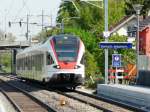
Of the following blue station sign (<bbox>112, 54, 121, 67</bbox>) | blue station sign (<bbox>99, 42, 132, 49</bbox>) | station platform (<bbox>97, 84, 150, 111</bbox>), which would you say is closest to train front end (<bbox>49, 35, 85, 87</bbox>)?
blue station sign (<bbox>99, 42, 132, 49</bbox>)

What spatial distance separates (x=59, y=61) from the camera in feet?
105

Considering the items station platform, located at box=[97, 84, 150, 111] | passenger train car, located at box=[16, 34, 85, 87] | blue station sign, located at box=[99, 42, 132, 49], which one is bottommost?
station platform, located at box=[97, 84, 150, 111]

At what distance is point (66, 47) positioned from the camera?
107 feet

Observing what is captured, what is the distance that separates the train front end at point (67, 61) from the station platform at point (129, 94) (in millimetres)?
2149

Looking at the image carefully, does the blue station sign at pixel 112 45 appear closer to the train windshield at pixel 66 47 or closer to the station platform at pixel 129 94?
the train windshield at pixel 66 47

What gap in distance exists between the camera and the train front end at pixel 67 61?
105ft

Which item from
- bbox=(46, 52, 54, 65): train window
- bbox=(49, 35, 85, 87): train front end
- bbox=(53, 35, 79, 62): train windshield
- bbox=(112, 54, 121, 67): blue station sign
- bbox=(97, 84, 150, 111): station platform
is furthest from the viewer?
bbox=(46, 52, 54, 65): train window

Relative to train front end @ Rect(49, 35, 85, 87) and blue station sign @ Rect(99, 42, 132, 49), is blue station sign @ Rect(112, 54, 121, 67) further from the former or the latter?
train front end @ Rect(49, 35, 85, 87)

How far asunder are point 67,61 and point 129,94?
822 cm

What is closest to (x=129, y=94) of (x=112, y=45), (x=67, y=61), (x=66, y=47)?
(x=112, y=45)

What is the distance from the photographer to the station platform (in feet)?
71.4

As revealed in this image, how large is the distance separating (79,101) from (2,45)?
88.6 meters

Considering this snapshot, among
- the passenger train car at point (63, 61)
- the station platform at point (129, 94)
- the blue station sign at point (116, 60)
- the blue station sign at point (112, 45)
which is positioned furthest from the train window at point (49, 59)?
the blue station sign at point (116, 60)

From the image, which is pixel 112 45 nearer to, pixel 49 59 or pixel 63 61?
pixel 63 61
